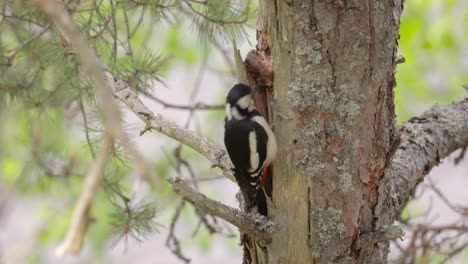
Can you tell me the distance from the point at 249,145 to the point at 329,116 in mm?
387

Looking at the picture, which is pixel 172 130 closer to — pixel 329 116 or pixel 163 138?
pixel 329 116

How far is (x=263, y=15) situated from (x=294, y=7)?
167 mm

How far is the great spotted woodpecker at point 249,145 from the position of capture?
2.46 meters

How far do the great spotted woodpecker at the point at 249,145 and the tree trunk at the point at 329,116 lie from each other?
0.08 m

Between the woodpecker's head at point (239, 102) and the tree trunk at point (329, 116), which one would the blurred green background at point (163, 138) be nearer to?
the woodpecker's head at point (239, 102)

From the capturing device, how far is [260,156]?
2455 millimetres

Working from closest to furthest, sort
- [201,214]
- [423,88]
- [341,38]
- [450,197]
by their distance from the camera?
[341,38], [201,214], [423,88], [450,197]

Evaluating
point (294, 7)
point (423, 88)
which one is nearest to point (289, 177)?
point (294, 7)

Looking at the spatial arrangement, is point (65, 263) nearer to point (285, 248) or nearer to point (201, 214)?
point (201, 214)

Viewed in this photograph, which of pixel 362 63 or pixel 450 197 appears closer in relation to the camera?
pixel 362 63

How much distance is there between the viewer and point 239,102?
102 inches

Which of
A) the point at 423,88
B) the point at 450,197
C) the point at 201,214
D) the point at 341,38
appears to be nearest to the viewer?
the point at 341,38

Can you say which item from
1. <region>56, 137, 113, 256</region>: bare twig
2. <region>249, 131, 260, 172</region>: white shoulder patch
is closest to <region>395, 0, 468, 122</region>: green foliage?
<region>249, 131, 260, 172</region>: white shoulder patch

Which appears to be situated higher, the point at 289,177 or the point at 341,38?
the point at 341,38
